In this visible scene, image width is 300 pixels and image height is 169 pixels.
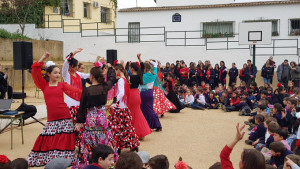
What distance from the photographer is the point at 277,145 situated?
5238mm

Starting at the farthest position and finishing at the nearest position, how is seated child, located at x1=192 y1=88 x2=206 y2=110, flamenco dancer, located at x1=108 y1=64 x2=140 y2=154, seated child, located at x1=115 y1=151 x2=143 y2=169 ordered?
1. seated child, located at x1=192 y1=88 x2=206 y2=110
2. flamenco dancer, located at x1=108 y1=64 x2=140 y2=154
3. seated child, located at x1=115 y1=151 x2=143 y2=169

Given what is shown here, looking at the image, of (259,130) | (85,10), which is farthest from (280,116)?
(85,10)

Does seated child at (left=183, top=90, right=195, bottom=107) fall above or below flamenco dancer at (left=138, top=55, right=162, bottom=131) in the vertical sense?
below

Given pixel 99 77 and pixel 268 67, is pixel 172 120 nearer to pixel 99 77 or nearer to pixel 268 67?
pixel 99 77

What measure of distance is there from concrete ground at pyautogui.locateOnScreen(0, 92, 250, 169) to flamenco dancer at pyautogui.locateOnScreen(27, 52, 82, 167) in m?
1.34

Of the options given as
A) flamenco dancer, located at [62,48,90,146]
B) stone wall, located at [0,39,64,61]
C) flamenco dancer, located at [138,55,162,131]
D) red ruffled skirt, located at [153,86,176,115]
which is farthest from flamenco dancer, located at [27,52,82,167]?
stone wall, located at [0,39,64,61]

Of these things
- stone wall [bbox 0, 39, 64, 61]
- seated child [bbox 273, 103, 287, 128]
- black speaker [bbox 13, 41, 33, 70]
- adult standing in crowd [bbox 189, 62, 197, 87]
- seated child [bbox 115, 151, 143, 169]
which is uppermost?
stone wall [bbox 0, 39, 64, 61]

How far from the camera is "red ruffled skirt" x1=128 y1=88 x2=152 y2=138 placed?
776cm

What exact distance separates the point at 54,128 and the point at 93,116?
0.88 metres

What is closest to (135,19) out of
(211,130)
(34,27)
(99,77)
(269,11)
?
(34,27)

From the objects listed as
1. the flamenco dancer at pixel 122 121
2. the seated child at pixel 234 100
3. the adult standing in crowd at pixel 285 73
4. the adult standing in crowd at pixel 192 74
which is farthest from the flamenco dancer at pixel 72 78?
the adult standing in crowd at pixel 285 73

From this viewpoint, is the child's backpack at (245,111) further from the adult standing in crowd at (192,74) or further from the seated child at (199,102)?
the adult standing in crowd at (192,74)

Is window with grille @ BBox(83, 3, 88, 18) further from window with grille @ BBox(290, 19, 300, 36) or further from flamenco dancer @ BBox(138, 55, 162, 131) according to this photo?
flamenco dancer @ BBox(138, 55, 162, 131)

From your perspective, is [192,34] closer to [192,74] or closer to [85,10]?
[192,74]
